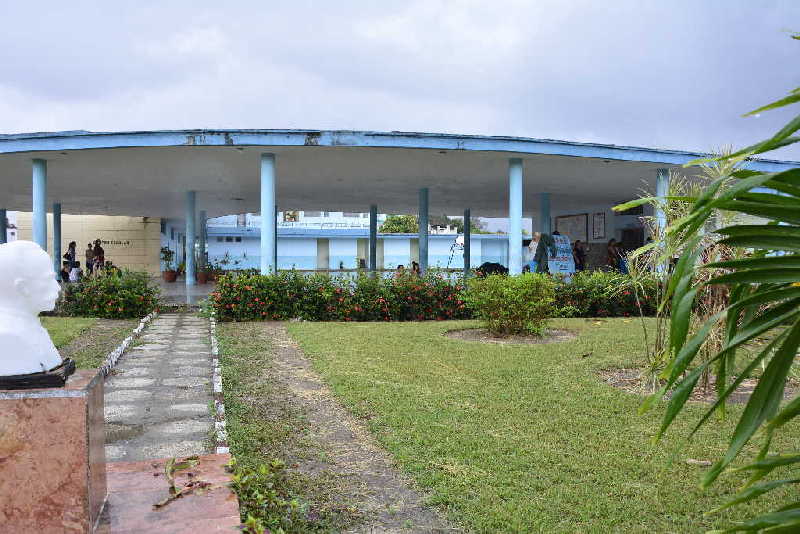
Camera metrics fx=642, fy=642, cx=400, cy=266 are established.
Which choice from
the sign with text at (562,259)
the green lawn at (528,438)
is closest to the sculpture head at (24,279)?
the green lawn at (528,438)

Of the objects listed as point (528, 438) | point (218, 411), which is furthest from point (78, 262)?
point (528, 438)

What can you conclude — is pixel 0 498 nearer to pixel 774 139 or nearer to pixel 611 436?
pixel 774 139

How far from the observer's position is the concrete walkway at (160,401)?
13.1 ft

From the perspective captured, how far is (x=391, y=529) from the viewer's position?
2900 mm

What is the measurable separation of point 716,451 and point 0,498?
3.75 m

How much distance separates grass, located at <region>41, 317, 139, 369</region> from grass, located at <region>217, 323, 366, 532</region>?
143 cm

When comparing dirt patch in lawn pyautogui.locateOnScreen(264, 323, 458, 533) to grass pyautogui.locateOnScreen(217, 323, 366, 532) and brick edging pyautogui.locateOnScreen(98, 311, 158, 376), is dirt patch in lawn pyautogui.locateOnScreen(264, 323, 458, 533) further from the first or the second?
brick edging pyautogui.locateOnScreen(98, 311, 158, 376)

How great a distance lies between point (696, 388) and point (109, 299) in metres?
9.19

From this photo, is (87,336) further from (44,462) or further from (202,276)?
(202,276)

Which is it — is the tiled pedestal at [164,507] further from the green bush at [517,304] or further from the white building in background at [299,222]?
the white building in background at [299,222]

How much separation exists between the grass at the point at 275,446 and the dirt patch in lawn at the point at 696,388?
295 cm

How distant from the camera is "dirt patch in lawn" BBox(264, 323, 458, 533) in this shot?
298 cm

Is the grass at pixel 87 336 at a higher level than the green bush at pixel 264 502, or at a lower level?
higher

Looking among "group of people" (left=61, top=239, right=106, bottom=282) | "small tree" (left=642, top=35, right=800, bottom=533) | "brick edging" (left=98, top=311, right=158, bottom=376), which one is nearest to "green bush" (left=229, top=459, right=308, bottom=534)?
"small tree" (left=642, top=35, right=800, bottom=533)
